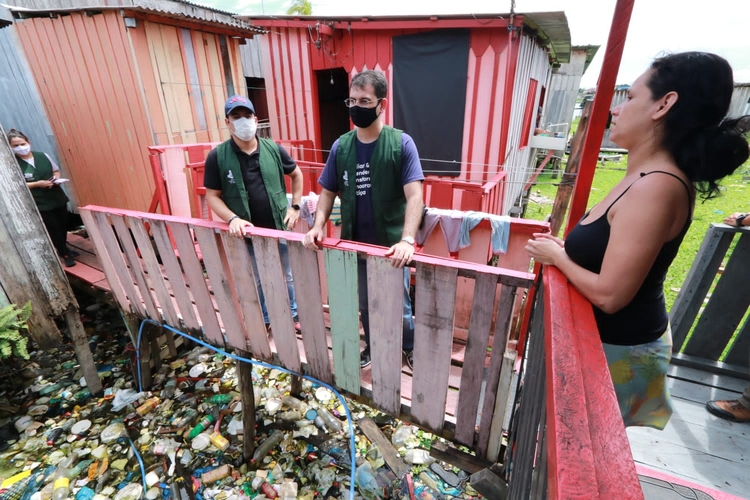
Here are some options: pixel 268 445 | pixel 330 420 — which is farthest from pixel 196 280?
pixel 330 420

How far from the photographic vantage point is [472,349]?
6.15 ft

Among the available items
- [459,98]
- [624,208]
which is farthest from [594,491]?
[459,98]

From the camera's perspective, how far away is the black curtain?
20.7 ft

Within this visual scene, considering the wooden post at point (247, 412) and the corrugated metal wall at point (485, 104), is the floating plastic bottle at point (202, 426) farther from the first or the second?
the corrugated metal wall at point (485, 104)

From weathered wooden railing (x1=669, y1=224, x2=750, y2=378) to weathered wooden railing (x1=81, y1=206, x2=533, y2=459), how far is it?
72.4 inches

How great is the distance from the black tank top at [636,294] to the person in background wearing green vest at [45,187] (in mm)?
5830

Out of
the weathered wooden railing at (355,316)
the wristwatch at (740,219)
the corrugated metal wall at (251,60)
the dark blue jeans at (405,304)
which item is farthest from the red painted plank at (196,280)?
the corrugated metal wall at (251,60)

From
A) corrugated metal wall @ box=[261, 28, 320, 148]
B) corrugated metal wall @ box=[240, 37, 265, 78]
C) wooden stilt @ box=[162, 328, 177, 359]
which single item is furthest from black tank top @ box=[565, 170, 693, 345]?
corrugated metal wall @ box=[240, 37, 265, 78]

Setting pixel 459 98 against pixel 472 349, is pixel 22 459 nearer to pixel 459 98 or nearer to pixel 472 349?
pixel 472 349

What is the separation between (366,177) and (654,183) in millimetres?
1611

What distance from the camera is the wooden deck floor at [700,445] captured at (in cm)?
204

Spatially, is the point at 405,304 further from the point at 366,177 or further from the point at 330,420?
the point at 330,420

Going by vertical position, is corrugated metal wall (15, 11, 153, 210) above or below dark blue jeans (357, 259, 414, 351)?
above

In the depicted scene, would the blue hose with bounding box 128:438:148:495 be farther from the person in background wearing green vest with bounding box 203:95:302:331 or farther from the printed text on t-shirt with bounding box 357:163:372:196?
the printed text on t-shirt with bounding box 357:163:372:196
